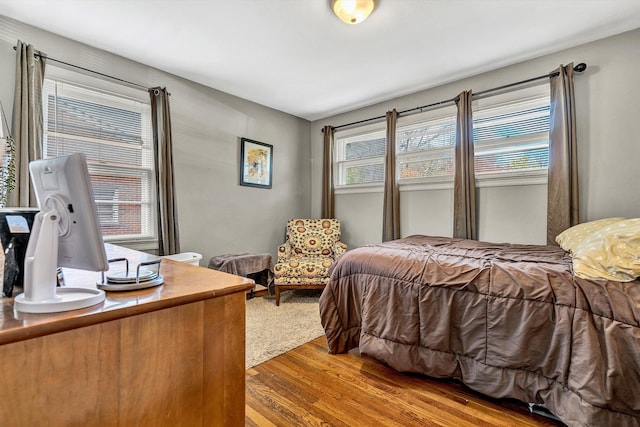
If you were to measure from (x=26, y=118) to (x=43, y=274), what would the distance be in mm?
2335

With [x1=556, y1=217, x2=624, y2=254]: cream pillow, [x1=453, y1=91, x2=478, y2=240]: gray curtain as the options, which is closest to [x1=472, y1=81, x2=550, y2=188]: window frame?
[x1=453, y1=91, x2=478, y2=240]: gray curtain

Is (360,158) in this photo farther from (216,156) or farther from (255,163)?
(216,156)

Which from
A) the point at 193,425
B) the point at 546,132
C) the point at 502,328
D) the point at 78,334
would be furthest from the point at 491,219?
the point at 78,334

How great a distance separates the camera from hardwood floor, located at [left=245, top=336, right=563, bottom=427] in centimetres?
152

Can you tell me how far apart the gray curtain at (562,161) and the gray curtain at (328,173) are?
2541 mm

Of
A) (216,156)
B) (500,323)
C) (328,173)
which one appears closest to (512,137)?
(500,323)

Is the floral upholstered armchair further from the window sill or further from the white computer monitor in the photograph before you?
the white computer monitor

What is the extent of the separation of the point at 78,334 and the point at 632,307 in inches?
79.3

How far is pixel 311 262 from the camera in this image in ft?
11.0

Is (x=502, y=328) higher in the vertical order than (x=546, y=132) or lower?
lower

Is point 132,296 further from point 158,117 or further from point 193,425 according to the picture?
point 158,117

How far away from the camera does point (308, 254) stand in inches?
152

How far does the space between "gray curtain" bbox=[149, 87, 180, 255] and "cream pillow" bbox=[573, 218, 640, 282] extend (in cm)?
318

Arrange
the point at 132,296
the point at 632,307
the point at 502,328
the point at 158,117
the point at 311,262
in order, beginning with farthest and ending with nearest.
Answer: the point at 311,262
the point at 158,117
the point at 502,328
the point at 632,307
the point at 132,296
